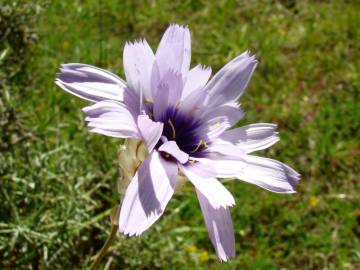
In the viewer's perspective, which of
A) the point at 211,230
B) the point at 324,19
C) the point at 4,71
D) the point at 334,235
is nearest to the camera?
the point at 211,230

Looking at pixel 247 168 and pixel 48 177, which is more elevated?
pixel 247 168

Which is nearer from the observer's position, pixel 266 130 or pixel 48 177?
pixel 266 130

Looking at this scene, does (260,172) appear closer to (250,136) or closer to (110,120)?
(250,136)

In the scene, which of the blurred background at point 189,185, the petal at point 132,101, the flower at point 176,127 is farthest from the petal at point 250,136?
the blurred background at point 189,185

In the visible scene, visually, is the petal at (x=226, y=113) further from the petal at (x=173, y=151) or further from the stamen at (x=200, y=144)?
the petal at (x=173, y=151)

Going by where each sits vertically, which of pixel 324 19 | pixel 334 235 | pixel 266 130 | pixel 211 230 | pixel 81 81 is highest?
pixel 81 81

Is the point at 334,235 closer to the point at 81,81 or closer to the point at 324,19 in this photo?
the point at 324,19

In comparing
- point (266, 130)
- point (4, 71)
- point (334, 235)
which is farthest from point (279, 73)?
point (266, 130)

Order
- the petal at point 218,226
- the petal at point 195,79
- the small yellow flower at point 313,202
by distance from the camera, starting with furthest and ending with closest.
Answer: the small yellow flower at point 313,202 < the petal at point 195,79 < the petal at point 218,226
